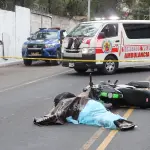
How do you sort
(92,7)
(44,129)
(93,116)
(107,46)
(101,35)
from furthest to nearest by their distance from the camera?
(92,7)
(107,46)
(101,35)
(93,116)
(44,129)

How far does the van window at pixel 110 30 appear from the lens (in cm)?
1476

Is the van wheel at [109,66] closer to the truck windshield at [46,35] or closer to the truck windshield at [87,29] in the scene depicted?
the truck windshield at [87,29]

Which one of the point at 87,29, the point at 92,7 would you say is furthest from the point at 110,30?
the point at 92,7

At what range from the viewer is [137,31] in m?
15.9

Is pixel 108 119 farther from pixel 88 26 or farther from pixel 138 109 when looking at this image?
pixel 88 26

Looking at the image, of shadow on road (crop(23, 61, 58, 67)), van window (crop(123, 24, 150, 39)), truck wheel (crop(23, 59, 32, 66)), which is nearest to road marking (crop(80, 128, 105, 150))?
van window (crop(123, 24, 150, 39))

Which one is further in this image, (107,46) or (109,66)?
(109,66)

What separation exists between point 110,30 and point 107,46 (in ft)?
→ 2.05

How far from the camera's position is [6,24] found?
21.9 m

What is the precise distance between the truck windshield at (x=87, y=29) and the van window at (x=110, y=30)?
0.91ft

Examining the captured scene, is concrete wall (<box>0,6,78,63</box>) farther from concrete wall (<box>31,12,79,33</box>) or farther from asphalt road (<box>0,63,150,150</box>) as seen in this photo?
asphalt road (<box>0,63,150,150</box>)

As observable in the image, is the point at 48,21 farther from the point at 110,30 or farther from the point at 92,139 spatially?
the point at 92,139

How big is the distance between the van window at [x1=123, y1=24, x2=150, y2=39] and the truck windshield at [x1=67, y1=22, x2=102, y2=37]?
1257 millimetres

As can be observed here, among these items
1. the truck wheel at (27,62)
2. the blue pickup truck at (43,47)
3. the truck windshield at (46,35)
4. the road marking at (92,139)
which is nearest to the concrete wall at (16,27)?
the truck wheel at (27,62)
